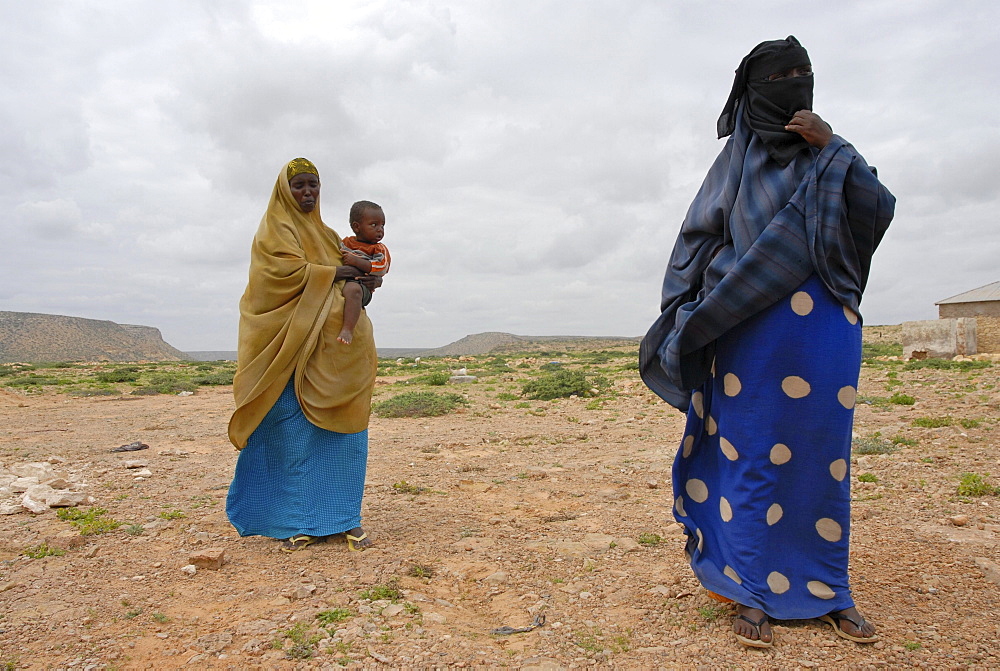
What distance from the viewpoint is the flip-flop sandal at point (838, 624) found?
227 cm

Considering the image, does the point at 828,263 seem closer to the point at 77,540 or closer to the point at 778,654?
the point at 778,654

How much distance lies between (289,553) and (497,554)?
1.15 m

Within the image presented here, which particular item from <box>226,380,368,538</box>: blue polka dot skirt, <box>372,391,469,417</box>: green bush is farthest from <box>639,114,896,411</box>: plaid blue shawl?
<box>372,391,469,417</box>: green bush

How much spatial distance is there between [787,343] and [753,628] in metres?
1.03

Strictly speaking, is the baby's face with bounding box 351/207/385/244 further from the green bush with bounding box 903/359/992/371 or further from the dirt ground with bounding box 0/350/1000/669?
the green bush with bounding box 903/359/992/371

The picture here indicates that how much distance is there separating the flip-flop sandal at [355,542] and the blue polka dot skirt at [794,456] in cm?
203

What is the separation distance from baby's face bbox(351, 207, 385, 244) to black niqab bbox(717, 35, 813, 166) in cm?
212

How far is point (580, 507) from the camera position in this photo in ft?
14.9

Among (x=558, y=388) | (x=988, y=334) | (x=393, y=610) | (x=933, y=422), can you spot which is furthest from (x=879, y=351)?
(x=393, y=610)

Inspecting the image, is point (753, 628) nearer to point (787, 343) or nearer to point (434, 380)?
point (787, 343)

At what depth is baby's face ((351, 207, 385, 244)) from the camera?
375 cm

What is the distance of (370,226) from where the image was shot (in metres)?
3.76

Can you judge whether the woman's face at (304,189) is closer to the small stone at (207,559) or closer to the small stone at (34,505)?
the small stone at (207,559)

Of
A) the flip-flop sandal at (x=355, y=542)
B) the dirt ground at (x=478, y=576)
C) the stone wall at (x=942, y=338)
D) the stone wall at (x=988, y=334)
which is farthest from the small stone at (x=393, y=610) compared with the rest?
the stone wall at (x=988, y=334)
